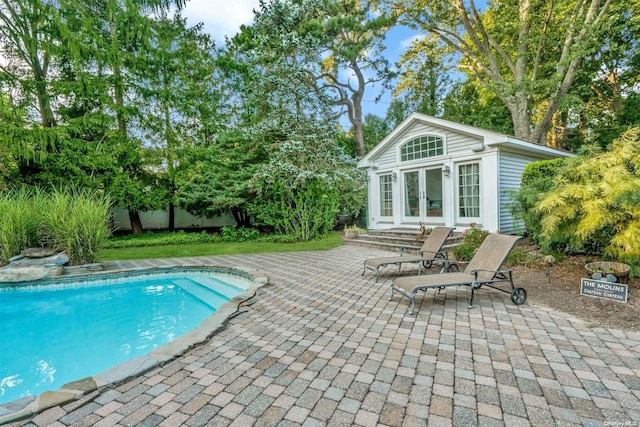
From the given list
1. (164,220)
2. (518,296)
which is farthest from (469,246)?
(164,220)

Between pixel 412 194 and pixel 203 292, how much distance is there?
734 centimetres

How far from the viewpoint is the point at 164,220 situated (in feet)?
51.6

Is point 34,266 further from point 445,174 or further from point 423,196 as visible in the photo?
point 445,174

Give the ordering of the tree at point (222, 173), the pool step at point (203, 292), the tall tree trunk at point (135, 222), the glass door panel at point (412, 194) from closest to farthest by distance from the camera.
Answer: the pool step at point (203, 292), the glass door panel at point (412, 194), the tree at point (222, 173), the tall tree trunk at point (135, 222)

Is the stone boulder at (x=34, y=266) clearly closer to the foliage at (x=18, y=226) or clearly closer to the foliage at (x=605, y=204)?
the foliage at (x=18, y=226)

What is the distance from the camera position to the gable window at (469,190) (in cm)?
891

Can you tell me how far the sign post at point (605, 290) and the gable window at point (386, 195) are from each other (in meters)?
7.32

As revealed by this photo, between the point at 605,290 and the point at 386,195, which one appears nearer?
the point at 605,290

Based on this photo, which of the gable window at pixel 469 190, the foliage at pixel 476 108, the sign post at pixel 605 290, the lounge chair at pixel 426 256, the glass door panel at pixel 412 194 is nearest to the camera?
the sign post at pixel 605 290

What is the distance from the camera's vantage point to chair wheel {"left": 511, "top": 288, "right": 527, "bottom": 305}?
4070 mm

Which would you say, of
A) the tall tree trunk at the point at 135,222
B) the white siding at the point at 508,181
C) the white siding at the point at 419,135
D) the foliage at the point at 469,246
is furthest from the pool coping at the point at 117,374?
the tall tree trunk at the point at 135,222

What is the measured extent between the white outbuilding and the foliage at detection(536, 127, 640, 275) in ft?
7.73

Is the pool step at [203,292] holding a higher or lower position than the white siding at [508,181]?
lower

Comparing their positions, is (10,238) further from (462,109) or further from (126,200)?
(462,109)
